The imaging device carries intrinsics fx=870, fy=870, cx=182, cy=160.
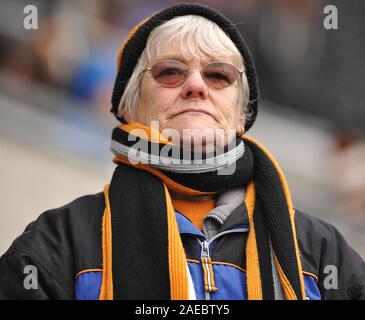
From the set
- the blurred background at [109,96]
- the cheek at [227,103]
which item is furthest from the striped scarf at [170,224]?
the blurred background at [109,96]

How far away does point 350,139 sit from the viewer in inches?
331

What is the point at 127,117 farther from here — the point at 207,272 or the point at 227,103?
the point at 207,272

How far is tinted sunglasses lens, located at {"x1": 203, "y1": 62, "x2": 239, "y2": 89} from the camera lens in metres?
3.16

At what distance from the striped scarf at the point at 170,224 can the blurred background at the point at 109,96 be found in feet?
11.0

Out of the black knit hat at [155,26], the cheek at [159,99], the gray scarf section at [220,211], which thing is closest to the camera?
the gray scarf section at [220,211]

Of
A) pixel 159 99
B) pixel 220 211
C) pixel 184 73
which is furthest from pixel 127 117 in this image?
pixel 220 211

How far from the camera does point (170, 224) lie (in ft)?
9.59

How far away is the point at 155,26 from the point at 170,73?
24 cm

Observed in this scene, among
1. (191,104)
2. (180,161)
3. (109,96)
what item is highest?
(109,96)

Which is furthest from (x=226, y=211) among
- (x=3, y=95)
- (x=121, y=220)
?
(x=3, y=95)

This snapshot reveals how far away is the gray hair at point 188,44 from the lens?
318 cm

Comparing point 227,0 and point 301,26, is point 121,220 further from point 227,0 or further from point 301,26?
point 301,26

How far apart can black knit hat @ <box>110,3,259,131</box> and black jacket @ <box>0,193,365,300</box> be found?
526 mm

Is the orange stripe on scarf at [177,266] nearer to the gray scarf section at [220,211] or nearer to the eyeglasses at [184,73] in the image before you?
the gray scarf section at [220,211]
